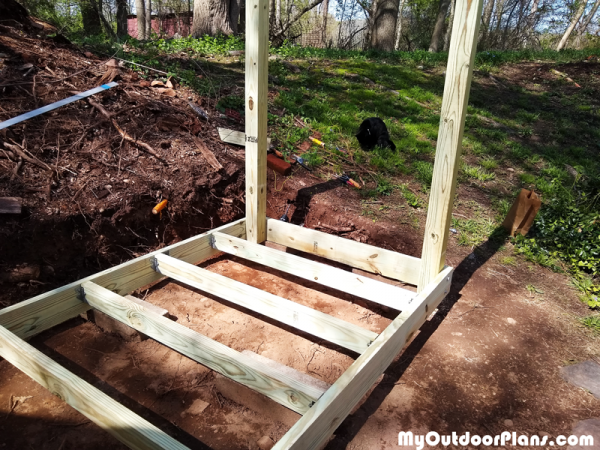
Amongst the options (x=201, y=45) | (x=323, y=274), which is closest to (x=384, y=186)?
(x=323, y=274)

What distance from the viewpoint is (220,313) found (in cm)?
316

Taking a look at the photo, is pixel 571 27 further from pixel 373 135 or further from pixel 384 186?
pixel 384 186

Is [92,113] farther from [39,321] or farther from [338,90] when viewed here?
[338,90]

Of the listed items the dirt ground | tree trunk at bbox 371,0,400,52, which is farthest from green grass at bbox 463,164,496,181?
tree trunk at bbox 371,0,400,52

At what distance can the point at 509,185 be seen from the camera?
538 cm

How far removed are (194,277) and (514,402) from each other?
2312 millimetres

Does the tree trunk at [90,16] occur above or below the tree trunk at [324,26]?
below

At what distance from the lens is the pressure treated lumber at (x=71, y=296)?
2.50 metres

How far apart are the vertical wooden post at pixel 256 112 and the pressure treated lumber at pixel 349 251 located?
0.19 m

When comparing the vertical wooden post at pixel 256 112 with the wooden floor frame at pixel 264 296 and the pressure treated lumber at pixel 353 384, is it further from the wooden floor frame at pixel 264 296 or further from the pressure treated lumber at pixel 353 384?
the pressure treated lumber at pixel 353 384

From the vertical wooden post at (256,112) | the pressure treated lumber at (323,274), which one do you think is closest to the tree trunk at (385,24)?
the vertical wooden post at (256,112)

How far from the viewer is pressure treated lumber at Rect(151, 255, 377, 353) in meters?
2.39

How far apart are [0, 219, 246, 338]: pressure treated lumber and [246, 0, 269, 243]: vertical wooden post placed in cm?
55

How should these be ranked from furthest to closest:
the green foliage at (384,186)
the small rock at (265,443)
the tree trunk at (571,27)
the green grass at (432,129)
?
the tree trunk at (571,27)
the green foliage at (384,186)
the green grass at (432,129)
the small rock at (265,443)
